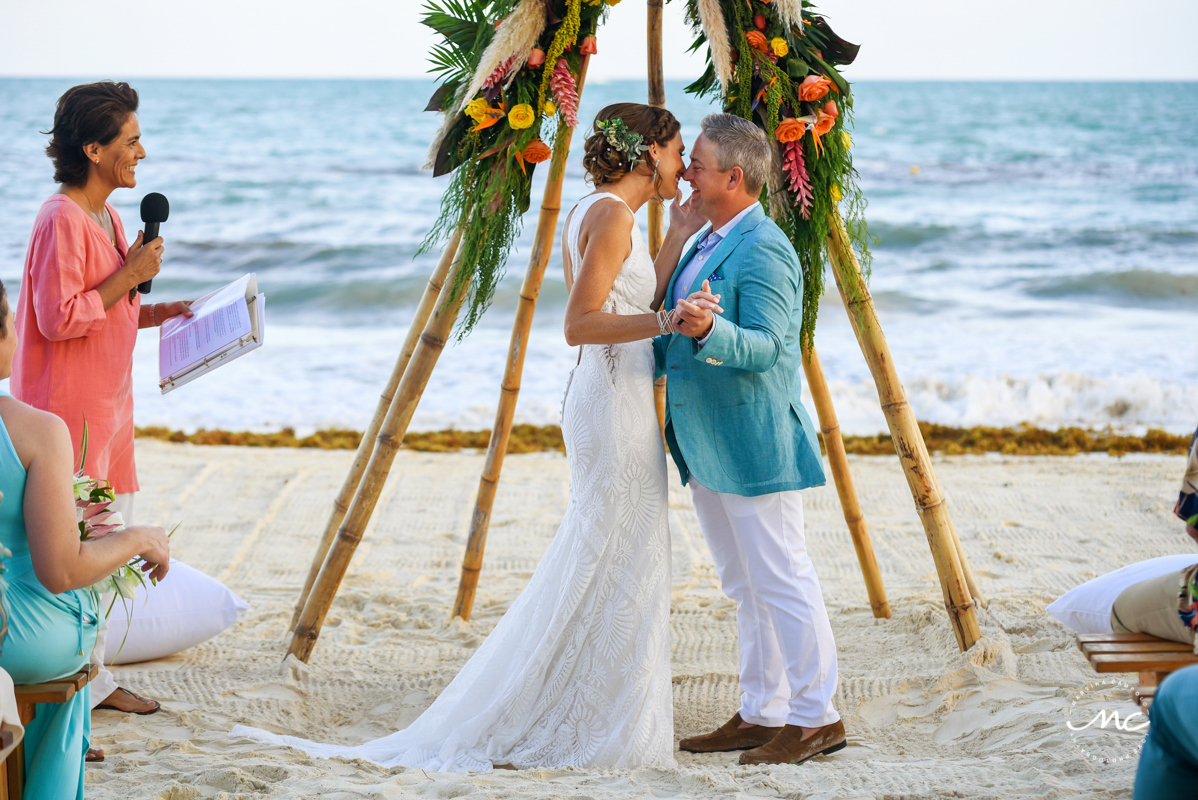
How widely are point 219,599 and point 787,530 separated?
228 centimetres

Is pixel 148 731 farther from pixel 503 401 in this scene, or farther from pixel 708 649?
pixel 708 649

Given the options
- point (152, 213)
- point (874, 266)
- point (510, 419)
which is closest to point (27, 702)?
point (152, 213)

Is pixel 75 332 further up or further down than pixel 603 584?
further up

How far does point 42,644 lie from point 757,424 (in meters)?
1.88

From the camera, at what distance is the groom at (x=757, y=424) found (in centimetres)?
273

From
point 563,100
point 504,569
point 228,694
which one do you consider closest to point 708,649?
point 504,569

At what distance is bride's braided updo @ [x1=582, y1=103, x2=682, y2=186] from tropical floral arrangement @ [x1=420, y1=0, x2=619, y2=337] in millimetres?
432

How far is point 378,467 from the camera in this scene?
3.56 m

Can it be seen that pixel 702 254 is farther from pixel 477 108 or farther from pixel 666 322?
pixel 477 108

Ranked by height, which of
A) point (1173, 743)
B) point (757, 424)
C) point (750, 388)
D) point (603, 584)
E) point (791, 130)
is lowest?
point (603, 584)

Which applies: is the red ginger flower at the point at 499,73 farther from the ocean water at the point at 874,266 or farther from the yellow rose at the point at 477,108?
the ocean water at the point at 874,266

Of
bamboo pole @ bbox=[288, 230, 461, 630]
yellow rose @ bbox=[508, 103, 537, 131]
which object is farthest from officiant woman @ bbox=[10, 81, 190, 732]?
yellow rose @ bbox=[508, 103, 537, 131]

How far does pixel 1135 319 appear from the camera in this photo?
36.8 feet

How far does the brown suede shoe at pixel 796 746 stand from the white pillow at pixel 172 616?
2105mm
